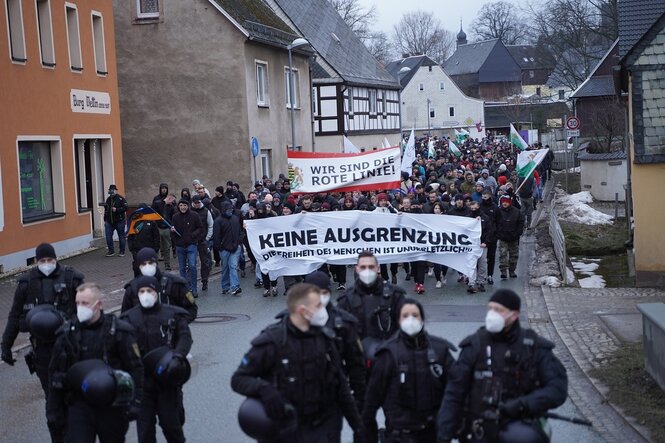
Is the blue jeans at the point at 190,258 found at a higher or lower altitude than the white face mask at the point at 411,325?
lower

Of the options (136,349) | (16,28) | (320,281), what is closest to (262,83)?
(16,28)

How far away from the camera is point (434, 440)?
275 inches

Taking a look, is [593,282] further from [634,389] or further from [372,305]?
[372,305]

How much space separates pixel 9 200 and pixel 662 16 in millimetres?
13908

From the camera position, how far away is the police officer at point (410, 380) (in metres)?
6.84

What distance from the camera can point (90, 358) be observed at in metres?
7.62

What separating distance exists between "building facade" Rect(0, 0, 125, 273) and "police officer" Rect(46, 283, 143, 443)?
1383cm

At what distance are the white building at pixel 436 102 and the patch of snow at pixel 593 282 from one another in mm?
81445

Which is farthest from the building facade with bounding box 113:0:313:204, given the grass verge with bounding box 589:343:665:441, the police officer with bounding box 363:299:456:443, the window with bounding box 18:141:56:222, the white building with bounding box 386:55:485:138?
the white building with bounding box 386:55:485:138

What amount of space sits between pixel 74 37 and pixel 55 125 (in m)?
2.88

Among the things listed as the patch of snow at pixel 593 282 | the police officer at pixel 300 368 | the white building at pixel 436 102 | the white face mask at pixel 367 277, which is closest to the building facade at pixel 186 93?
the patch of snow at pixel 593 282

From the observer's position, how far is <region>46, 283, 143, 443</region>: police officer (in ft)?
24.8

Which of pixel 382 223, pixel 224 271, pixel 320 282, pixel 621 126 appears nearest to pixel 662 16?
pixel 382 223

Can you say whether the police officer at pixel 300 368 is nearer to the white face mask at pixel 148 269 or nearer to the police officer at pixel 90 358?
the police officer at pixel 90 358
